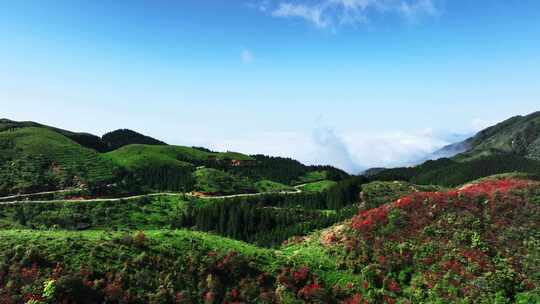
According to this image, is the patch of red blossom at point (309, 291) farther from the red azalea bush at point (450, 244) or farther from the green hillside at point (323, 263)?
the red azalea bush at point (450, 244)

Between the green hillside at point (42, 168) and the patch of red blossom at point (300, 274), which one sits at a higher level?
the green hillside at point (42, 168)

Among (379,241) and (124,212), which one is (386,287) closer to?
(379,241)

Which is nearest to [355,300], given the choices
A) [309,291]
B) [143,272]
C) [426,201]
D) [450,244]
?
[309,291]

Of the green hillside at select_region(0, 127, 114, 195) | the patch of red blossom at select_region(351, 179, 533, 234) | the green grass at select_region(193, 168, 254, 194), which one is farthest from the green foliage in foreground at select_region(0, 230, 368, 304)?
the green grass at select_region(193, 168, 254, 194)

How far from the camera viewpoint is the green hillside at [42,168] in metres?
145

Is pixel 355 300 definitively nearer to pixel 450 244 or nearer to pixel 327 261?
pixel 327 261

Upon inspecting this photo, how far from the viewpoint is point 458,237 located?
42875 mm

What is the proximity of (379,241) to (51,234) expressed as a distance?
3695 centimetres

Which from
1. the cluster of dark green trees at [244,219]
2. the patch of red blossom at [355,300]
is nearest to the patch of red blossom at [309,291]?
the patch of red blossom at [355,300]

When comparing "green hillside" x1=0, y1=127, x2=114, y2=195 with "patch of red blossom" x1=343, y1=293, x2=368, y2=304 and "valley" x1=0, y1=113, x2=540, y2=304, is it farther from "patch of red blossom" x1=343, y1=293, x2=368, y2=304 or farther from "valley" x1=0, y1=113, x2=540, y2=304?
"patch of red blossom" x1=343, y1=293, x2=368, y2=304

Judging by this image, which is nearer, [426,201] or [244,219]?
[426,201]

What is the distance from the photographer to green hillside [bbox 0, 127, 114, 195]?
145 metres

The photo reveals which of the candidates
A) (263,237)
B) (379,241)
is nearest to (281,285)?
(379,241)

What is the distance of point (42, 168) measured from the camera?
164375mm
